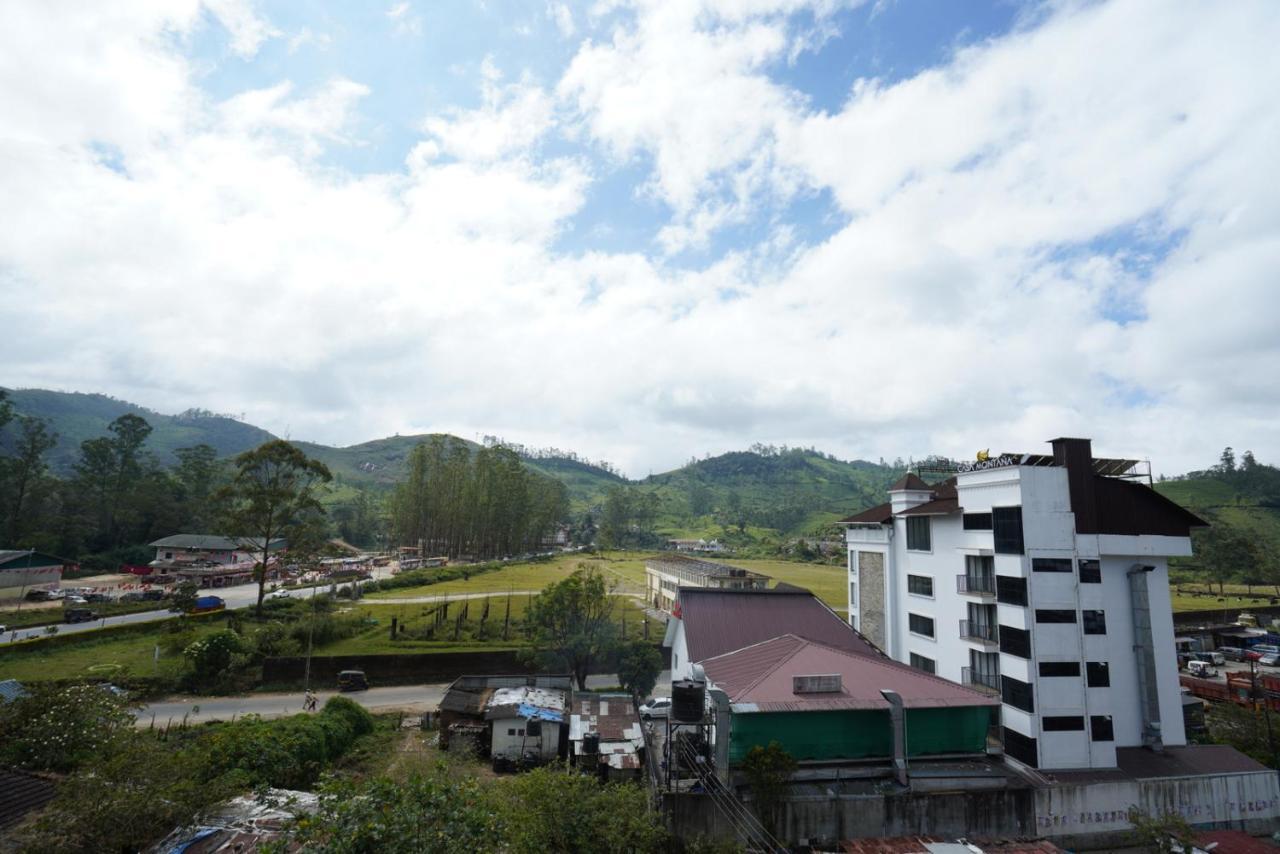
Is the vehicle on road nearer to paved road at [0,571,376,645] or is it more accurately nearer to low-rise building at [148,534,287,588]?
paved road at [0,571,376,645]

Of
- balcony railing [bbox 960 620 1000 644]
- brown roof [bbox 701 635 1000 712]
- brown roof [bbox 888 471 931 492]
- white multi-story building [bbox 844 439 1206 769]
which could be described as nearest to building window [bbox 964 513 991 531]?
white multi-story building [bbox 844 439 1206 769]

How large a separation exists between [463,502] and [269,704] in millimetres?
51347

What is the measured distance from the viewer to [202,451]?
8638 cm

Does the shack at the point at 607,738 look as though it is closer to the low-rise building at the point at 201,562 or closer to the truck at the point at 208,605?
the truck at the point at 208,605

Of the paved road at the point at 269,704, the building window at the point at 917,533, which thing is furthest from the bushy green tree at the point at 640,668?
the building window at the point at 917,533

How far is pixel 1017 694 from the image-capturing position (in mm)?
23188

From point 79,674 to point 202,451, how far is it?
220ft

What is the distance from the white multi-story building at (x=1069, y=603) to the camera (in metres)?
22.6

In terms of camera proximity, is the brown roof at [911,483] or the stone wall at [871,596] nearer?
the brown roof at [911,483]

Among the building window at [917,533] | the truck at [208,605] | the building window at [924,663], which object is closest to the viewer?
the building window at [924,663]

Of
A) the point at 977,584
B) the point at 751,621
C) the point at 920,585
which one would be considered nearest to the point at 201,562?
the point at 751,621

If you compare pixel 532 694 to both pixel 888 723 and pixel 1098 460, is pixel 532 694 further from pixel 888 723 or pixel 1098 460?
pixel 1098 460

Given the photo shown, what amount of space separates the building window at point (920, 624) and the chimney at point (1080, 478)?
880 centimetres

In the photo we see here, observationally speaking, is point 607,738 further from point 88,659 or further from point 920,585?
point 88,659
